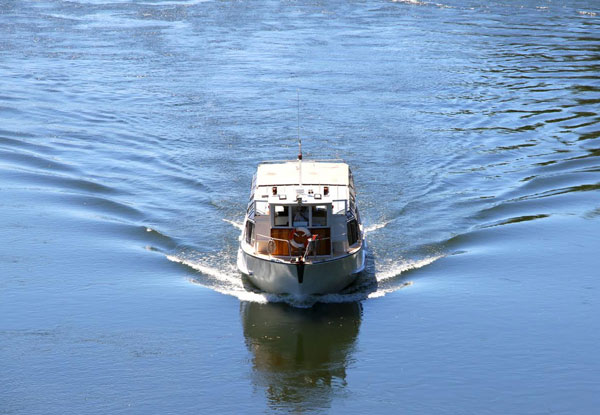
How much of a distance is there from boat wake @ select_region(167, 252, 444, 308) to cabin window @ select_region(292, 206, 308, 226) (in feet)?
7.27

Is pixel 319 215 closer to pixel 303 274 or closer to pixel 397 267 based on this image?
pixel 303 274

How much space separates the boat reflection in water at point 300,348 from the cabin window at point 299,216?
2519 mm

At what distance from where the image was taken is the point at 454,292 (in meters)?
27.9

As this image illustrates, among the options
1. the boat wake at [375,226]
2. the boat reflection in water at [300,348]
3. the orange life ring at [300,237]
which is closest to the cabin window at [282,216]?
the orange life ring at [300,237]

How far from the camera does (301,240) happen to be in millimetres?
26766

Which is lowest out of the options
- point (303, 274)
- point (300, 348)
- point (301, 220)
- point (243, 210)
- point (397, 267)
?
point (300, 348)

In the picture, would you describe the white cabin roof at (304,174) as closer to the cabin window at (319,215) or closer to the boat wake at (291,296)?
the cabin window at (319,215)

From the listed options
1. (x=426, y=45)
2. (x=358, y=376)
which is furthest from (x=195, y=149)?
(x=426, y=45)

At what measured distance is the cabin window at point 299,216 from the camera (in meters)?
27.0

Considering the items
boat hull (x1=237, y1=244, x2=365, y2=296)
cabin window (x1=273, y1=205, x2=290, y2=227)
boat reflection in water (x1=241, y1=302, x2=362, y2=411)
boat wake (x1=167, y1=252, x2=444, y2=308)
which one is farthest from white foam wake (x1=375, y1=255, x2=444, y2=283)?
cabin window (x1=273, y1=205, x2=290, y2=227)

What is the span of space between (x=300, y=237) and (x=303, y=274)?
45.5 inches

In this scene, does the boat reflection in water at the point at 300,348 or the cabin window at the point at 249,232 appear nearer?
the boat reflection in water at the point at 300,348

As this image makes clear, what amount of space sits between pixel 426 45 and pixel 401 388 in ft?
135

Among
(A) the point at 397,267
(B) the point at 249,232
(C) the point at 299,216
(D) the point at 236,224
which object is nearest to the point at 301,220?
(C) the point at 299,216
